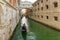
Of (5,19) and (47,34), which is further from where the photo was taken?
(47,34)

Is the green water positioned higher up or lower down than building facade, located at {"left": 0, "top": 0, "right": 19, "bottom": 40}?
lower down

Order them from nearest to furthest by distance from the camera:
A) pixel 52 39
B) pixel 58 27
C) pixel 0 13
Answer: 1. pixel 0 13
2. pixel 52 39
3. pixel 58 27

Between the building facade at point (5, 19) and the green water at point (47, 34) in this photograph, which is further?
the green water at point (47, 34)

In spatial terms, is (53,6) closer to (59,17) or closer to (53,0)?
(53,0)

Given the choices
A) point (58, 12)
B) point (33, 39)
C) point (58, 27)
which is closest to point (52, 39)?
point (33, 39)

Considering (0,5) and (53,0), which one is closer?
(0,5)

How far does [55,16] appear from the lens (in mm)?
19969

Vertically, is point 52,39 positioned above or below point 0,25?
below

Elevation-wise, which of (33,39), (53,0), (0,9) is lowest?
(33,39)

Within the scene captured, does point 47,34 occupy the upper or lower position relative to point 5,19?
lower

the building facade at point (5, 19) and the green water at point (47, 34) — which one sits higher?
the building facade at point (5, 19)

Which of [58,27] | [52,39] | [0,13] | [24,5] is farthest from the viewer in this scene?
[24,5]

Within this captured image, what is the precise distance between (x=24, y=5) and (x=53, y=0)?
2962 centimetres

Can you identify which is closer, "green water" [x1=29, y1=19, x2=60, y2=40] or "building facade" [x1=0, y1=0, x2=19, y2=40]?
"building facade" [x1=0, y1=0, x2=19, y2=40]
